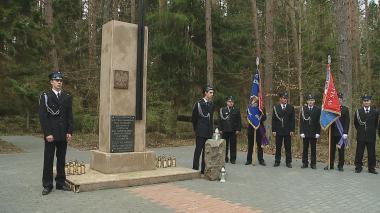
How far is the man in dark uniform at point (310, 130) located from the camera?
11.0 meters

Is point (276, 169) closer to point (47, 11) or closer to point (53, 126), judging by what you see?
point (53, 126)

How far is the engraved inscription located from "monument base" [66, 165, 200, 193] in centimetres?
181

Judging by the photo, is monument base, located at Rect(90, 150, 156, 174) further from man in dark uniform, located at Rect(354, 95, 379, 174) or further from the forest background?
the forest background

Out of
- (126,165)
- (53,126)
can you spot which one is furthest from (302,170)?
(53,126)

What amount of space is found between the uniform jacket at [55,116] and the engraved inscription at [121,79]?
1406 millimetres

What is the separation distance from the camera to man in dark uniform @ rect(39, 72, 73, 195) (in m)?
7.38

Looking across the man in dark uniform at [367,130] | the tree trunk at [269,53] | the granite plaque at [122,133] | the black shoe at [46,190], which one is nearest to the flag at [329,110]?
the man in dark uniform at [367,130]

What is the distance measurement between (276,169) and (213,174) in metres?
2.59

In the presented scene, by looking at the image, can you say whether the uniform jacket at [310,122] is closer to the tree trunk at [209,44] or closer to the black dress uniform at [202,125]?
the black dress uniform at [202,125]

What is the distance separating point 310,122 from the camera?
11023 mm

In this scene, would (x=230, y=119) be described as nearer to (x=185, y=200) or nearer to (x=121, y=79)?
(x=121, y=79)

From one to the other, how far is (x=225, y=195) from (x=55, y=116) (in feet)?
10.7

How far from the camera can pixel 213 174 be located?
8852 millimetres

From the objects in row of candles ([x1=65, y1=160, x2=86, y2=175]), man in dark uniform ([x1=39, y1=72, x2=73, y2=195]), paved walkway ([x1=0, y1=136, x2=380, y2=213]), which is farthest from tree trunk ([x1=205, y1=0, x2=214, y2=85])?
man in dark uniform ([x1=39, y1=72, x2=73, y2=195])
